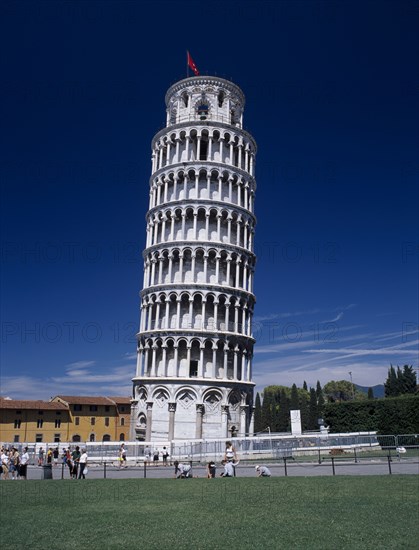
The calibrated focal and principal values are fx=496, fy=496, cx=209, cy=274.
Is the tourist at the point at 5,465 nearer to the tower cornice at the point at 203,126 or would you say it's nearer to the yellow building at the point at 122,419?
the tower cornice at the point at 203,126

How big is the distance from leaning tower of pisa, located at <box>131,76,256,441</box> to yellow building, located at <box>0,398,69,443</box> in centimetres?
3717

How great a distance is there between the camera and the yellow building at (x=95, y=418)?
82875 mm

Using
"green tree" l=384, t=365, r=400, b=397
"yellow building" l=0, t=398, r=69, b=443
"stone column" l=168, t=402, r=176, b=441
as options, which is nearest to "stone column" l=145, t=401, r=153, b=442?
"stone column" l=168, t=402, r=176, b=441

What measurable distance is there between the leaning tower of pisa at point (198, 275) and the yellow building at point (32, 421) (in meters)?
37.2

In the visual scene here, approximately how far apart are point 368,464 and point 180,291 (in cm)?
2545

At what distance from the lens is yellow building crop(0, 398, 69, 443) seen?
3002 inches

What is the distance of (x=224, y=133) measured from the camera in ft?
177

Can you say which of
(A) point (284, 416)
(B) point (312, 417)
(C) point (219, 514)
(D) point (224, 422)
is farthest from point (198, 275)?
(A) point (284, 416)

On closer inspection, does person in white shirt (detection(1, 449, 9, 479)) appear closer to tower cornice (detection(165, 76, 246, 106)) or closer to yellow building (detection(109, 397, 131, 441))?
tower cornice (detection(165, 76, 246, 106))

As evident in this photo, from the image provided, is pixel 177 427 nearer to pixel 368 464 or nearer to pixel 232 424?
pixel 232 424

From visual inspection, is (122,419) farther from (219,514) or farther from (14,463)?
(219,514)

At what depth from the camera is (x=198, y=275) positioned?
49.8m

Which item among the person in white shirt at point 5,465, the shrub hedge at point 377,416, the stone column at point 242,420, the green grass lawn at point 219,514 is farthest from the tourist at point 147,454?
the shrub hedge at point 377,416

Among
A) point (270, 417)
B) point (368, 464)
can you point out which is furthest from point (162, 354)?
point (270, 417)
